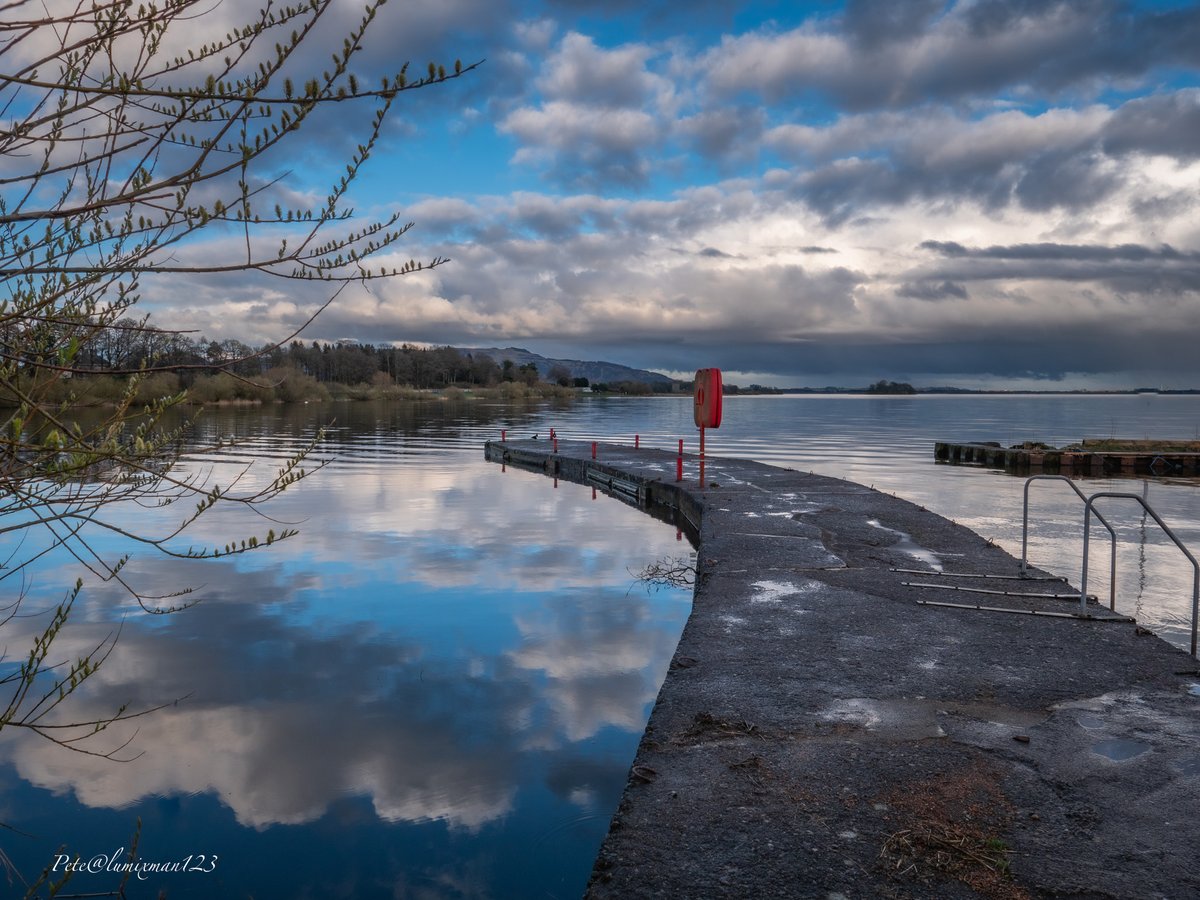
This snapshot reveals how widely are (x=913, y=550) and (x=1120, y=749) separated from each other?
7.13 metres

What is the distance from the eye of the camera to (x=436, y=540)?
18812 mm

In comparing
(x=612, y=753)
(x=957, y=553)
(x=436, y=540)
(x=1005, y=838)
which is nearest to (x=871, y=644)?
(x=612, y=753)

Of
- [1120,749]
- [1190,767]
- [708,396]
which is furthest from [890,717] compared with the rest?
[708,396]

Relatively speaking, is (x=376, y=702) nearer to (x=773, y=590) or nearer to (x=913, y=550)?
(x=773, y=590)

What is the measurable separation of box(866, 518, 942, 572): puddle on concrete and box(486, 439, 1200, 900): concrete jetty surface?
1325 millimetres

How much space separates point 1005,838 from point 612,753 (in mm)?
4208

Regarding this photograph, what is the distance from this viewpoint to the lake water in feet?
20.5

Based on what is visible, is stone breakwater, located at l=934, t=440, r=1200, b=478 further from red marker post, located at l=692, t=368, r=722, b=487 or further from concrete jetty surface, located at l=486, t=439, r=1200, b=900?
concrete jetty surface, located at l=486, t=439, r=1200, b=900

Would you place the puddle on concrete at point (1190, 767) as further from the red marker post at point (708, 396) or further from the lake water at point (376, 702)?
the red marker post at point (708, 396)

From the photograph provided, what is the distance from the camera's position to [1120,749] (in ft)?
16.7

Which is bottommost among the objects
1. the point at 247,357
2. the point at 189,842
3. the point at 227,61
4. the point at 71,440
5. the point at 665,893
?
the point at 189,842

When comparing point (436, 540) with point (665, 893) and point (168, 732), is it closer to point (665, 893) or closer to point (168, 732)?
point (168, 732)

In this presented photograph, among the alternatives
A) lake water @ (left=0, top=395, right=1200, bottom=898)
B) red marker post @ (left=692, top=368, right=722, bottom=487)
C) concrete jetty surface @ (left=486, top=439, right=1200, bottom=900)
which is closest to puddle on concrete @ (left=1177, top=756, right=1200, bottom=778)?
concrete jetty surface @ (left=486, top=439, right=1200, bottom=900)

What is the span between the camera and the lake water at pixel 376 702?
6.23 metres
